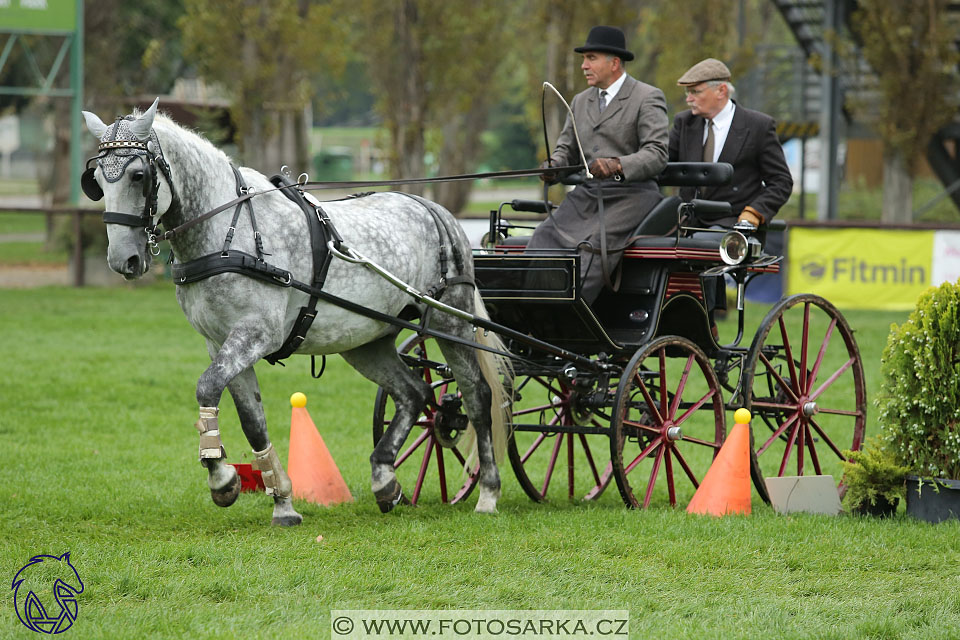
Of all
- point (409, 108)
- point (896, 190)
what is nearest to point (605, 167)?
point (896, 190)

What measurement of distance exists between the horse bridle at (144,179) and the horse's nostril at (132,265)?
0.12 meters

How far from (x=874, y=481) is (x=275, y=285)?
3220 mm

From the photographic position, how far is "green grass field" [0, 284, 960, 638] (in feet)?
14.9

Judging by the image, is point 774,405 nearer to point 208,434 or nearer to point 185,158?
point 208,434

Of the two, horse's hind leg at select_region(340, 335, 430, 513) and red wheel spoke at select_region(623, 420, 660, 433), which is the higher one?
horse's hind leg at select_region(340, 335, 430, 513)

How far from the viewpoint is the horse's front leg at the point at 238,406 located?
5457 mm

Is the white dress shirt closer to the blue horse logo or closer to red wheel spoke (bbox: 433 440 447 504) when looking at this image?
red wheel spoke (bbox: 433 440 447 504)

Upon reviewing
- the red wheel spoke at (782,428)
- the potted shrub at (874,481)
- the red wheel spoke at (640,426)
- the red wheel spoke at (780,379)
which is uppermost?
the red wheel spoke at (780,379)

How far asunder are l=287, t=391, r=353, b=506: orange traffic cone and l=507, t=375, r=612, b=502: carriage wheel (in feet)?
3.28

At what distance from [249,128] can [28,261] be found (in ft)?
19.8

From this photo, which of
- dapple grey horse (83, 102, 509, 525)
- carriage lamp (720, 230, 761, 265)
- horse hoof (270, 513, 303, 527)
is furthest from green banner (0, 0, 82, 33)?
carriage lamp (720, 230, 761, 265)

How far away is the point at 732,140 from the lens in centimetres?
760

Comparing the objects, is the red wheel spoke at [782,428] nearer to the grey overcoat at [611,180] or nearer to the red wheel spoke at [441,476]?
the grey overcoat at [611,180]

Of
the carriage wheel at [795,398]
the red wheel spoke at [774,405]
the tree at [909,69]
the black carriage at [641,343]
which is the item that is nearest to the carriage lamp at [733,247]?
the black carriage at [641,343]
